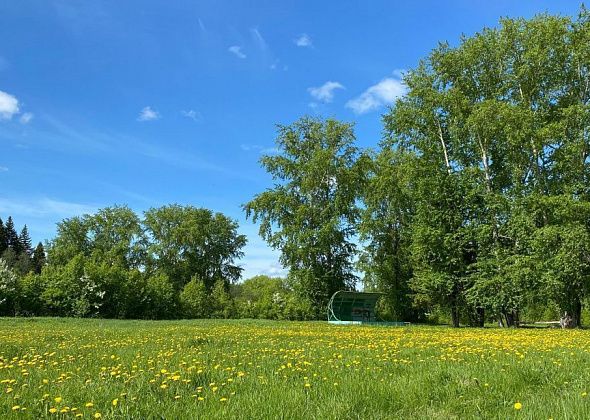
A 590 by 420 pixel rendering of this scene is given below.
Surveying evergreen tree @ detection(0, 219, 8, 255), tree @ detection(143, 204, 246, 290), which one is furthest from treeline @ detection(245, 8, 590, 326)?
evergreen tree @ detection(0, 219, 8, 255)

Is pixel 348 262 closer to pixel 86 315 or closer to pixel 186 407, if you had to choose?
pixel 86 315

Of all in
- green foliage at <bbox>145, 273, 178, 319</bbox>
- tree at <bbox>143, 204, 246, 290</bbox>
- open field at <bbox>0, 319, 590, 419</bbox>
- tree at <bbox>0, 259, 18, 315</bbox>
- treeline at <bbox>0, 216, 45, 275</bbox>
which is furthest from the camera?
treeline at <bbox>0, 216, 45, 275</bbox>

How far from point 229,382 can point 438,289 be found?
32266 mm

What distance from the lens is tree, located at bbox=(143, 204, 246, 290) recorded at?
73.5m

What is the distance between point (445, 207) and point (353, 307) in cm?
992

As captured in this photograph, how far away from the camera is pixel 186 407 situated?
5.04 metres

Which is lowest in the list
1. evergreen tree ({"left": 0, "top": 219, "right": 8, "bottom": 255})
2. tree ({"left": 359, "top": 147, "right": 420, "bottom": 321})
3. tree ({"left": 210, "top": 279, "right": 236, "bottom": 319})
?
tree ({"left": 210, "top": 279, "right": 236, "bottom": 319})

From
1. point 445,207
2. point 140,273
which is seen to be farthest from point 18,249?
point 445,207

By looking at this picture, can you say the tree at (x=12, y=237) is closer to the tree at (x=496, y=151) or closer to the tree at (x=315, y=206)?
the tree at (x=315, y=206)

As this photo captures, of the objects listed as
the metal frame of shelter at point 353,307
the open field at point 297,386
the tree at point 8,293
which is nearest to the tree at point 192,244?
the tree at point 8,293

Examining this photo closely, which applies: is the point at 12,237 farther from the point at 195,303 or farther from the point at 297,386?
the point at 297,386

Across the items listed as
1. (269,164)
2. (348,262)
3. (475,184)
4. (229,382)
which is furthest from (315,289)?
(229,382)

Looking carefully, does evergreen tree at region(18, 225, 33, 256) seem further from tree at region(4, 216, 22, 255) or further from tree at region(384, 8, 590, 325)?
tree at region(384, 8, 590, 325)

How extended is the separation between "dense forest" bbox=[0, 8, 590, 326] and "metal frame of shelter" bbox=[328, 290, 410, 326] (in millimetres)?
4096
